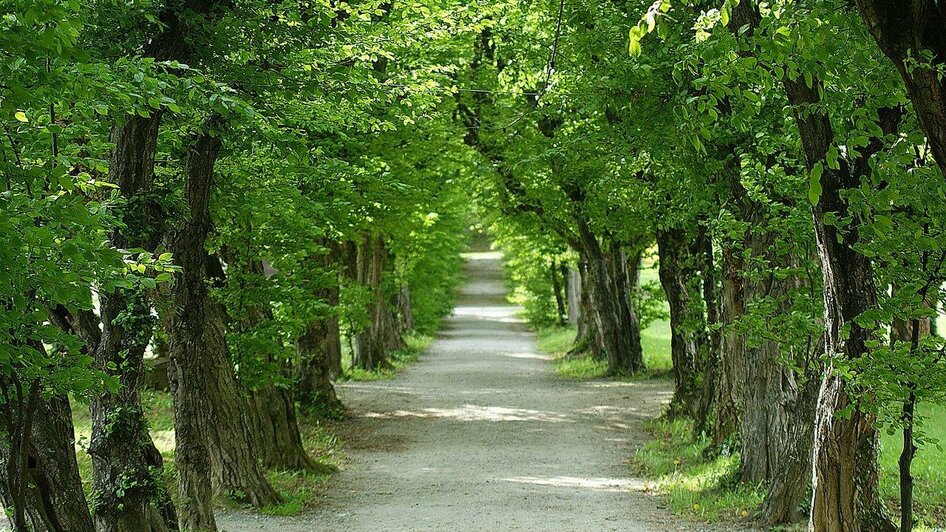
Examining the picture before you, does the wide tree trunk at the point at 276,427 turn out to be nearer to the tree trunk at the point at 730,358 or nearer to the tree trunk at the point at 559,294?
the tree trunk at the point at 730,358

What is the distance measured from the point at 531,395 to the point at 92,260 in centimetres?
2142

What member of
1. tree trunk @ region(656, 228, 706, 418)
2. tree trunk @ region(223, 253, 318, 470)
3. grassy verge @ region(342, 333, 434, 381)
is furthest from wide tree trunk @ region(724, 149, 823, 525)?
grassy verge @ region(342, 333, 434, 381)

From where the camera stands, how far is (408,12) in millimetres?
13344

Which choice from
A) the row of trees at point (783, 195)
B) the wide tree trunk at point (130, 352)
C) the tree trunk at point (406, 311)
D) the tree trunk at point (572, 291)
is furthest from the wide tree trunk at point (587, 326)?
the wide tree trunk at point (130, 352)

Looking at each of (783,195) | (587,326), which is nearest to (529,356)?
(587,326)

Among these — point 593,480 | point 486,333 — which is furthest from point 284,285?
point 486,333

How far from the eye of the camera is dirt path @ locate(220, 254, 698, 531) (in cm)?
1178

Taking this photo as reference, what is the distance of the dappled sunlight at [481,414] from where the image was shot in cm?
2142

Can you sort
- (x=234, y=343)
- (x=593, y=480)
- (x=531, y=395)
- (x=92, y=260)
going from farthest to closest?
(x=531, y=395)
(x=593, y=480)
(x=234, y=343)
(x=92, y=260)

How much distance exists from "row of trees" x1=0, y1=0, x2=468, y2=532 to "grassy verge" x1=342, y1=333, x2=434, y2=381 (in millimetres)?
11707

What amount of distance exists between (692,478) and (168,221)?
8592 mm

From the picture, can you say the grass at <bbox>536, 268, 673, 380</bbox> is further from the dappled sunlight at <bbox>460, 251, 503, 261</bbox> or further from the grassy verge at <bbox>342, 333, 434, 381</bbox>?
the dappled sunlight at <bbox>460, 251, 503, 261</bbox>

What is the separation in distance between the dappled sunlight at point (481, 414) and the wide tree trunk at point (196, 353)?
1064 centimetres

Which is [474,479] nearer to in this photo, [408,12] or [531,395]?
[408,12]
